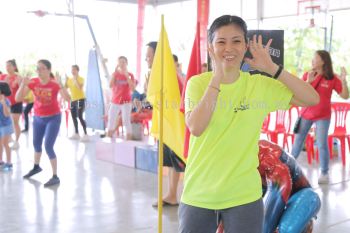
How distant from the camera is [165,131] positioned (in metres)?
4.05

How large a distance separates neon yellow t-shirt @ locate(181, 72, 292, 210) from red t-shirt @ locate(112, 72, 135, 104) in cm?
594

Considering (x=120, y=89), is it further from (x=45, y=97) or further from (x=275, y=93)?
(x=275, y=93)

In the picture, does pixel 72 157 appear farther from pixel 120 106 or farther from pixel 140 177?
pixel 140 177

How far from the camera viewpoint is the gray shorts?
1.72m

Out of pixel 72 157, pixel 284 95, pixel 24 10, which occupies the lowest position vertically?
pixel 72 157

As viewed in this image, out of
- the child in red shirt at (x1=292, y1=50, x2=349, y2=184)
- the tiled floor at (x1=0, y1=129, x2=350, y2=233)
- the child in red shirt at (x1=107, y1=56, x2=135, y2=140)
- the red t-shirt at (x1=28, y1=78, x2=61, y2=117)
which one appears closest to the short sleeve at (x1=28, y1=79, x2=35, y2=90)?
the red t-shirt at (x1=28, y1=78, x2=61, y2=117)

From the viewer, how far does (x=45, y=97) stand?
5188 millimetres

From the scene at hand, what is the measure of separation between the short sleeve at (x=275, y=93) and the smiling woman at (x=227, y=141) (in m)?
0.04

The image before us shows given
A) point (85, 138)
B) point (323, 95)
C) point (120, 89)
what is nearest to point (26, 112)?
point (85, 138)

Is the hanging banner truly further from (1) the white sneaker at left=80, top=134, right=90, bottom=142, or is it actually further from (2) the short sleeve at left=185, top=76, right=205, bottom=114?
(2) the short sleeve at left=185, top=76, right=205, bottom=114

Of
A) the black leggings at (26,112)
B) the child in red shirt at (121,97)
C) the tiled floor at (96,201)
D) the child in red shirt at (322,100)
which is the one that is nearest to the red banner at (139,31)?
the black leggings at (26,112)

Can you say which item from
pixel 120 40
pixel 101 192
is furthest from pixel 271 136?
pixel 120 40

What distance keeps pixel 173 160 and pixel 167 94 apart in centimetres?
98

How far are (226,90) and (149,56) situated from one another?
2.75 metres
